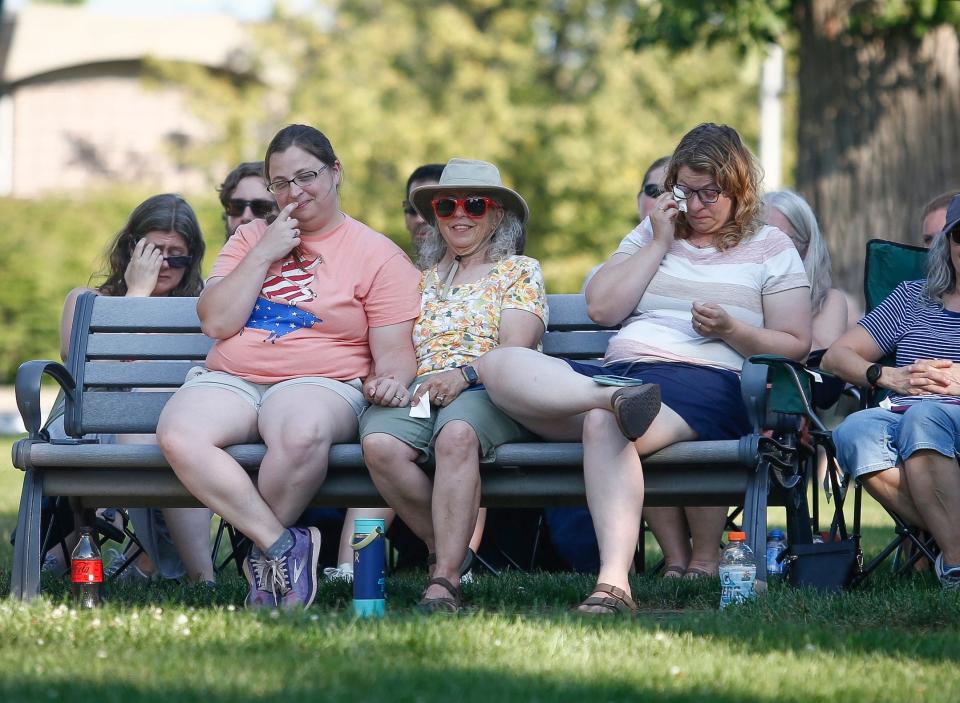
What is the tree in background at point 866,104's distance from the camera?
1127cm

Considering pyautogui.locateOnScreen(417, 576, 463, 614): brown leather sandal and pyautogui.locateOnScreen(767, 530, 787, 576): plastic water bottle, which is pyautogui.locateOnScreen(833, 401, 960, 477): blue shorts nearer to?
pyautogui.locateOnScreen(767, 530, 787, 576): plastic water bottle

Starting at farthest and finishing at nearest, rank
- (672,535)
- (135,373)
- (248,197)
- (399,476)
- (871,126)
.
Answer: (871,126)
(248,197)
(672,535)
(135,373)
(399,476)

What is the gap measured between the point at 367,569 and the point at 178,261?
93.4 inches

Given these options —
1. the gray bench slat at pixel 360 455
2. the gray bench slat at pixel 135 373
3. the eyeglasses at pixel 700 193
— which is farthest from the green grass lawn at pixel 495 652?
the eyeglasses at pixel 700 193

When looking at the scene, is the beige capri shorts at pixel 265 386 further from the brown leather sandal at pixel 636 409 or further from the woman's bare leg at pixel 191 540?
the brown leather sandal at pixel 636 409

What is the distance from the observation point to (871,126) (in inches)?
454

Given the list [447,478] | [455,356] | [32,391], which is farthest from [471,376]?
[32,391]

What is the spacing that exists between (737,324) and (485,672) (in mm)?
1922

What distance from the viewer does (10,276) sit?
22344 millimetres

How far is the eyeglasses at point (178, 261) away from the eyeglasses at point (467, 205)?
4.95 ft

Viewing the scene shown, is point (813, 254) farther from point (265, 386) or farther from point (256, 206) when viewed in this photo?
point (256, 206)

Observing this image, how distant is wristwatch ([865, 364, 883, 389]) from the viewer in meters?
5.41

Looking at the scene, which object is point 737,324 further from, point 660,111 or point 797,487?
point 660,111

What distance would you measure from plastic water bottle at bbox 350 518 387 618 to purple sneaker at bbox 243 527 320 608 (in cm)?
28
